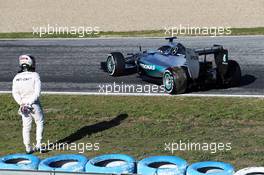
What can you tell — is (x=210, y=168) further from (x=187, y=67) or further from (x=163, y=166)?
(x=187, y=67)

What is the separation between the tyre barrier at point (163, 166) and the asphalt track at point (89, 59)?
23.9ft

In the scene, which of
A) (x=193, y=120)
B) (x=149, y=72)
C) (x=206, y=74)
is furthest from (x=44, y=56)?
(x=193, y=120)

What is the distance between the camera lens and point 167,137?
12.6 metres

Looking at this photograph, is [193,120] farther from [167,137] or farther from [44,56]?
[44,56]

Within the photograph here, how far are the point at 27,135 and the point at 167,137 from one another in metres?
2.78

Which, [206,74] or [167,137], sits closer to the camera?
[167,137]

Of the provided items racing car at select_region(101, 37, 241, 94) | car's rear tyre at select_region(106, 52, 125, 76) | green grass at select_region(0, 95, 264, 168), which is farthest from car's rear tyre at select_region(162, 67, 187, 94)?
car's rear tyre at select_region(106, 52, 125, 76)

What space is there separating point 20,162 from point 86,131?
4113 millimetres

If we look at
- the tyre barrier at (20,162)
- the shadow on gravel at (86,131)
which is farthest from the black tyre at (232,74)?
the tyre barrier at (20,162)

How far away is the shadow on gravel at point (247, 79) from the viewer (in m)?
16.8

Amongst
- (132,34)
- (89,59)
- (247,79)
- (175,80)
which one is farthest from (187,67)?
(132,34)

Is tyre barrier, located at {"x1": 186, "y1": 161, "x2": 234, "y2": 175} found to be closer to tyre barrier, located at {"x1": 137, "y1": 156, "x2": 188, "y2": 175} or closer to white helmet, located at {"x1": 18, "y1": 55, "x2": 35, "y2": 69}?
tyre barrier, located at {"x1": 137, "y1": 156, "x2": 188, "y2": 175}

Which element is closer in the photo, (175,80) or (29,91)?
(29,91)

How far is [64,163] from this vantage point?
29.8 feet
